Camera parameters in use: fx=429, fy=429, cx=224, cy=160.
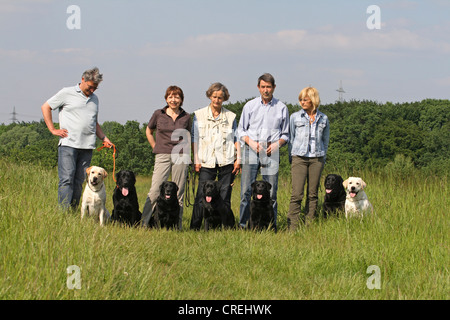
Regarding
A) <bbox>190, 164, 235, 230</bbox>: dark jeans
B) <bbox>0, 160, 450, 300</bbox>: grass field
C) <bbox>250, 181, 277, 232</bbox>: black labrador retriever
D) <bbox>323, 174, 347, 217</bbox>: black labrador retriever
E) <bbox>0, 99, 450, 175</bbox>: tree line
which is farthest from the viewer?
<bbox>0, 99, 450, 175</bbox>: tree line

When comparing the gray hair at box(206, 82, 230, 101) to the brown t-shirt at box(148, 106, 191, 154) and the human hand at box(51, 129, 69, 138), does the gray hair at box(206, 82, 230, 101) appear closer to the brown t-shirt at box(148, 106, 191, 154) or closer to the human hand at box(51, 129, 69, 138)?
the brown t-shirt at box(148, 106, 191, 154)

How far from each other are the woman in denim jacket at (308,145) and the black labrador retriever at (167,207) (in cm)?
199

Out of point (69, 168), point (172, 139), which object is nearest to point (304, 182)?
point (172, 139)

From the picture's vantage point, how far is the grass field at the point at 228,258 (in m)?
3.77

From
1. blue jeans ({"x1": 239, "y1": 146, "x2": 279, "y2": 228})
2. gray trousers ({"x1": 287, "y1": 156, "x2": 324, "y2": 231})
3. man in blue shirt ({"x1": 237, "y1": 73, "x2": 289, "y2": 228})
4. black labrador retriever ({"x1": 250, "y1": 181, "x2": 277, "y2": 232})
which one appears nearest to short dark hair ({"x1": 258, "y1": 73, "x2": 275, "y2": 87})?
man in blue shirt ({"x1": 237, "y1": 73, "x2": 289, "y2": 228})

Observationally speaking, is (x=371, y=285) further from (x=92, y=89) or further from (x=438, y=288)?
(x=92, y=89)

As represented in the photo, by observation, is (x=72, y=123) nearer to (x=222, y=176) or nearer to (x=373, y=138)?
(x=222, y=176)

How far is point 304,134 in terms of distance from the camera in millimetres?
7164

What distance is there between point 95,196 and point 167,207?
118 cm

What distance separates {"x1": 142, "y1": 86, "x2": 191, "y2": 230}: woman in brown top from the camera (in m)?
7.16

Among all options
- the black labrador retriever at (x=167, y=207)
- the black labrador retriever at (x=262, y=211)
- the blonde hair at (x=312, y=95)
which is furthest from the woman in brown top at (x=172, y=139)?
the blonde hair at (x=312, y=95)

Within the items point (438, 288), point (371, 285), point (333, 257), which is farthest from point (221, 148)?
point (438, 288)

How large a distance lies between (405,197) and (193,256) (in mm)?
4632

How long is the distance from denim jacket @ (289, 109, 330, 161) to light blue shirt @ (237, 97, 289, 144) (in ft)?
0.51
